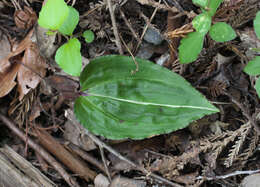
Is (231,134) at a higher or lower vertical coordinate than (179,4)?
lower

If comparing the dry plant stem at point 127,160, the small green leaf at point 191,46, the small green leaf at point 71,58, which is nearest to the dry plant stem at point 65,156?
the dry plant stem at point 127,160

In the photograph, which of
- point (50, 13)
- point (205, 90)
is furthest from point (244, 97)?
point (50, 13)

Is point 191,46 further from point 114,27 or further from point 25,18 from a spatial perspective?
point 25,18

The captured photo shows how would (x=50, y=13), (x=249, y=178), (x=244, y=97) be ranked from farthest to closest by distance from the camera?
(x=244, y=97)
(x=249, y=178)
(x=50, y=13)

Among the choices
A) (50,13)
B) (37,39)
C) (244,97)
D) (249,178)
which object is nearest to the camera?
(50,13)

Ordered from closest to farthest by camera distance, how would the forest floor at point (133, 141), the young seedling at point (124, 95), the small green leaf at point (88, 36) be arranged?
1. the young seedling at point (124, 95)
2. the forest floor at point (133, 141)
3. the small green leaf at point (88, 36)

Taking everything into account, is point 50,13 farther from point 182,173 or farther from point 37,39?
point 182,173

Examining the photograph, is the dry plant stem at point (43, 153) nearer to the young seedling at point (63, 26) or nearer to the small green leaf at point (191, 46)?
the young seedling at point (63, 26)

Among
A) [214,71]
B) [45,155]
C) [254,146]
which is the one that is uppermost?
[214,71]
